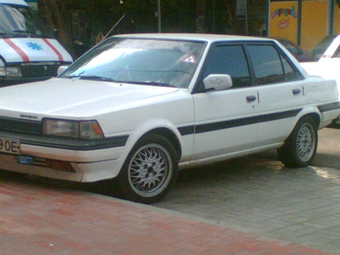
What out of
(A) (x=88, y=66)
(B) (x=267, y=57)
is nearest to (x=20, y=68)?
(A) (x=88, y=66)

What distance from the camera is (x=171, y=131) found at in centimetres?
678

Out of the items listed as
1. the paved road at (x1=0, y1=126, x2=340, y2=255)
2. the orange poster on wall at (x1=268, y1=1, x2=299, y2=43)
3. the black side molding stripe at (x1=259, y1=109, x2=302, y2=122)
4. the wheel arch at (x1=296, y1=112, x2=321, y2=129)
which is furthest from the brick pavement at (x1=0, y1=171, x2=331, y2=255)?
the orange poster on wall at (x1=268, y1=1, x2=299, y2=43)

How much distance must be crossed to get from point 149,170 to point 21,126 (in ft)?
4.07

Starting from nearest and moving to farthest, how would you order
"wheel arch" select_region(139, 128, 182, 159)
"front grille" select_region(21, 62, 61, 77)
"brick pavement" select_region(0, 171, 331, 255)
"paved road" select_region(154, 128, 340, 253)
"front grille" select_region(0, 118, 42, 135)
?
1. "brick pavement" select_region(0, 171, 331, 255)
2. "paved road" select_region(154, 128, 340, 253)
3. "front grille" select_region(0, 118, 42, 135)
4. "wheel arch" select_region(139, 128, 182, 159)
5. "front grille" select_region(21, 62, 61, 77)

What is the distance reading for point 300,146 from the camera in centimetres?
870

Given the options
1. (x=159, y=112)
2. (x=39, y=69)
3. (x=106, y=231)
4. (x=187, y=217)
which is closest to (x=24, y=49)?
(x=39, y=69)

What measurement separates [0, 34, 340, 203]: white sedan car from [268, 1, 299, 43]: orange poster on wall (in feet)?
52.3

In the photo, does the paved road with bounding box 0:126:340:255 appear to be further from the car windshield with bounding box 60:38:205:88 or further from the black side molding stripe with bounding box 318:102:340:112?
the car windshield with bounding box 60:38:205:88

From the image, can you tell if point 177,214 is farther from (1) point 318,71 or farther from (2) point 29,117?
(1) point 318,71

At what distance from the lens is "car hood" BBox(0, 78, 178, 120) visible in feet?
20.5

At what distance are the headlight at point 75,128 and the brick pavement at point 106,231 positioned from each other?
1.83ft

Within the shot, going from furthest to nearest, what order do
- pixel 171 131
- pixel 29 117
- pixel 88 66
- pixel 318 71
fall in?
pixel 318 71, pixel 88 66, pixel 171 131, pixel 29 117

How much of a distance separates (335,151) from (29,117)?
505cm

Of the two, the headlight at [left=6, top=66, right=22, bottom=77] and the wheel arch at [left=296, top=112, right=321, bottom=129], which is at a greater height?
the headlight at [left=6, top=66, right=22, bottom=77]
